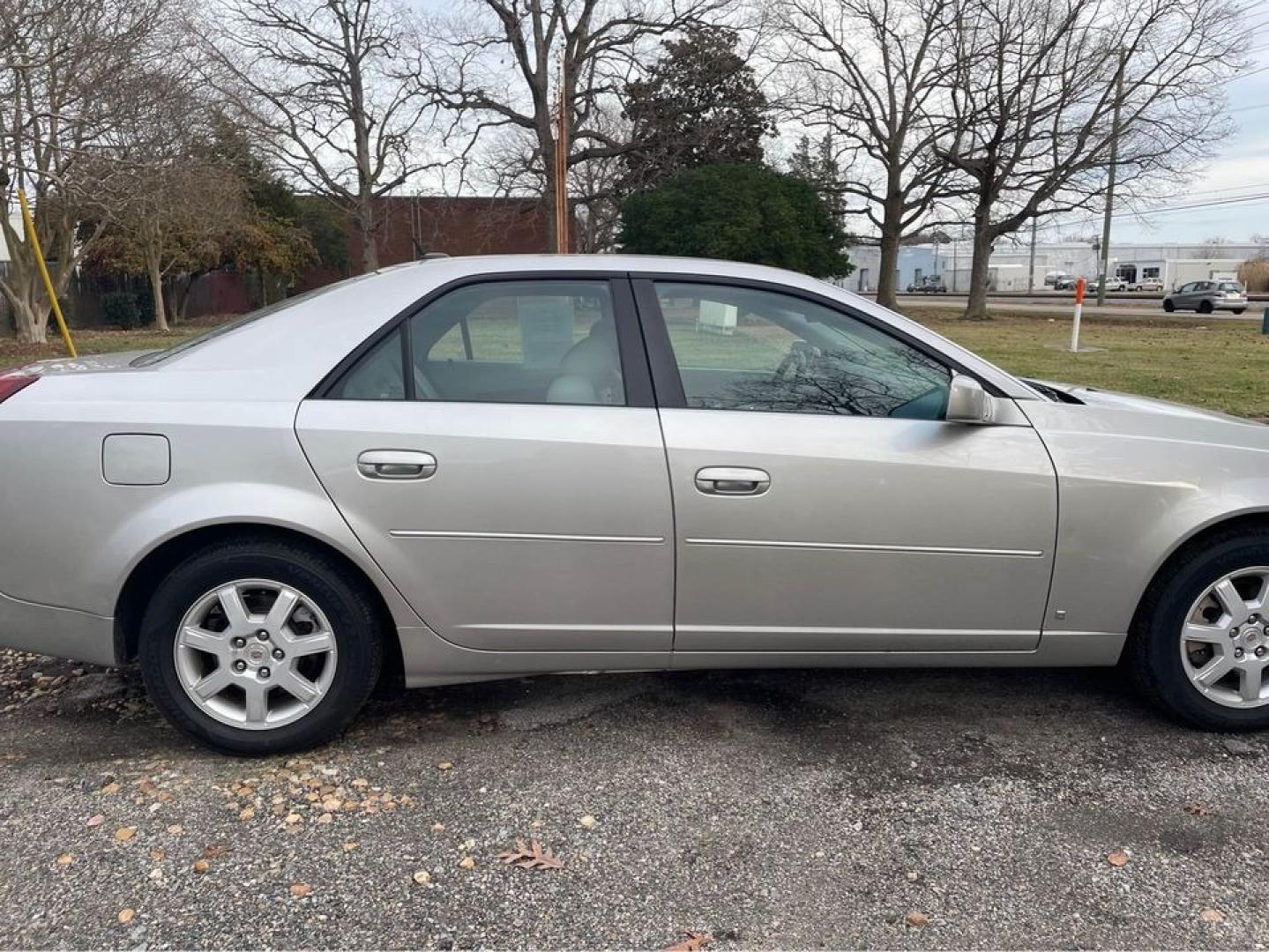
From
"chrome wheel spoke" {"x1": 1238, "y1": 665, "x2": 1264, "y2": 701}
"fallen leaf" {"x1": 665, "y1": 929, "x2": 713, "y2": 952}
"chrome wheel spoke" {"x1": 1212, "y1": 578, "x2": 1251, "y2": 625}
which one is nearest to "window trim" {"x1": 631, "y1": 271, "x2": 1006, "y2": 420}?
"chrome wheel spoke" {"x1": 1212, "y1": 578, "x2": 1251, "y2": 625}

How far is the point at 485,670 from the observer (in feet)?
10.5

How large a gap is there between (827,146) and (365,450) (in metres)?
35.1

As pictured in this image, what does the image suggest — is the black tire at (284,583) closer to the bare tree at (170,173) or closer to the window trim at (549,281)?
the window trim at (549,281)

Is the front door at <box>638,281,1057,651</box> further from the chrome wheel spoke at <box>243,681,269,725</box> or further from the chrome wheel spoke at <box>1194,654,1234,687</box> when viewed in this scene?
the chrome wheel spoke at <box>243,681,269,725</box>

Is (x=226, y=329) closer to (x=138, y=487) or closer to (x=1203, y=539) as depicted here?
(x=138, y=487)

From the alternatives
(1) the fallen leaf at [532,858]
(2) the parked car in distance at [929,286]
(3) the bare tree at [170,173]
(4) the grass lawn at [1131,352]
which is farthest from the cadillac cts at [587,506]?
(2) the parked car in distance at [929,286]

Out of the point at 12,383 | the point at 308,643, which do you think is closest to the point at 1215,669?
the point at 308,643

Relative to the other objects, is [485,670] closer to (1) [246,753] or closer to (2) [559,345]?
(1) [246,753]

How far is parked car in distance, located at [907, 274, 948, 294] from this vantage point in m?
84.5

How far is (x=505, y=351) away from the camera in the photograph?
3.28 meters

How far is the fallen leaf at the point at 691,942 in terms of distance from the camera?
7.48 feet

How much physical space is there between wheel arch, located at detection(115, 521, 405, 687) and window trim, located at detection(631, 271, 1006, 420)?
112 centimetres

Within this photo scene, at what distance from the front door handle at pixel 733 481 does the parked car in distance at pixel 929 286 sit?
8410cm

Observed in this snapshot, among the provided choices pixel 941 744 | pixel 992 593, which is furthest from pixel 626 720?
pixel 992 593
